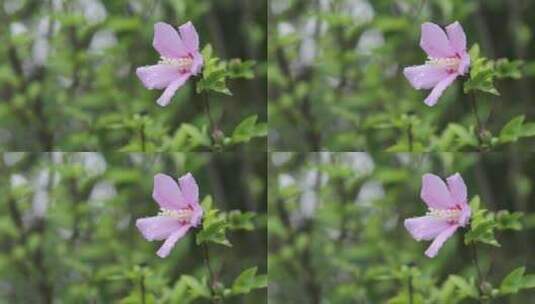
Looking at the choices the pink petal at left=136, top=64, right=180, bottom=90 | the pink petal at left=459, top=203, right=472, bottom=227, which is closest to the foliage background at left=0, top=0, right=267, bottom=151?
the pink petal at left=136, top=64, right=180, bottom=90

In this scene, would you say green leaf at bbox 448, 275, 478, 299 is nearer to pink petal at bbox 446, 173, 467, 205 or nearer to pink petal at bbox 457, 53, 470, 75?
pink petal at bbox 446, 173, 467, 205

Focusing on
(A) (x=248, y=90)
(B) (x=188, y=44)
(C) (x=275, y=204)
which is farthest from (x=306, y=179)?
(B) (x=188, y=44)

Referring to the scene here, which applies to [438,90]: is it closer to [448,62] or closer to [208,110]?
[448,62]

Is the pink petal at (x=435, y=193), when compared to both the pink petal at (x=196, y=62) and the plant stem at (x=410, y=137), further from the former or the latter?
the pink petal at (x=196, y=62)

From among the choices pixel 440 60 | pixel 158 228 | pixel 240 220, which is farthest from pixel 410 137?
pixel 158 228

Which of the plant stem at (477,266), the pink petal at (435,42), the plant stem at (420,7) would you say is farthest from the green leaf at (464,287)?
the plant stem at (420,7)

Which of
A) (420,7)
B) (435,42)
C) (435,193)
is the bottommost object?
(435,193)
